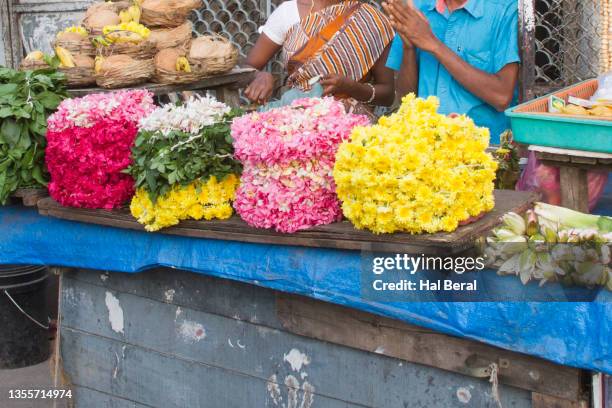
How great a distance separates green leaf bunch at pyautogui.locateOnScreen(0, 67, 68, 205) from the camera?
330 cm

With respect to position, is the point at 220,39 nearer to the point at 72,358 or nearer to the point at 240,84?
the point at 240,84

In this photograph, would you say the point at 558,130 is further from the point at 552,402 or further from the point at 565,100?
the point at 552,402

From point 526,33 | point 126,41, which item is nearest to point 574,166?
point 526,33

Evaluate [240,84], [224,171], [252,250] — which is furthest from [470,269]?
[240,84]

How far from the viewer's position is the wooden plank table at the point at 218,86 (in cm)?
392

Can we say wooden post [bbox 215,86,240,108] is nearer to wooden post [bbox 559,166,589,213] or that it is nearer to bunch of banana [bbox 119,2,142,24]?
bunch of banana [bbox 119,2,142,24]

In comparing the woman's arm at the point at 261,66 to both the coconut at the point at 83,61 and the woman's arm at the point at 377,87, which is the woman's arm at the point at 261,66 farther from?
the coconut at the point at 83,61

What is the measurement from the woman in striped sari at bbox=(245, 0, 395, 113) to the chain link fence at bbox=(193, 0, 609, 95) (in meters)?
0.75

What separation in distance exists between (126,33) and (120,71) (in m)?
0.28

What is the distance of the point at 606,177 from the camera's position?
3.02 metres

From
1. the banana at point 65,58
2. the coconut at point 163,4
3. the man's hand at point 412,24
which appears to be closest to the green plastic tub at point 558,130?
the man's hand at point 412,24

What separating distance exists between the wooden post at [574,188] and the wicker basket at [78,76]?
91.9 inches

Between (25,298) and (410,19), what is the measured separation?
113 inches

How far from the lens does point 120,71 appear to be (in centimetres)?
A: 385
